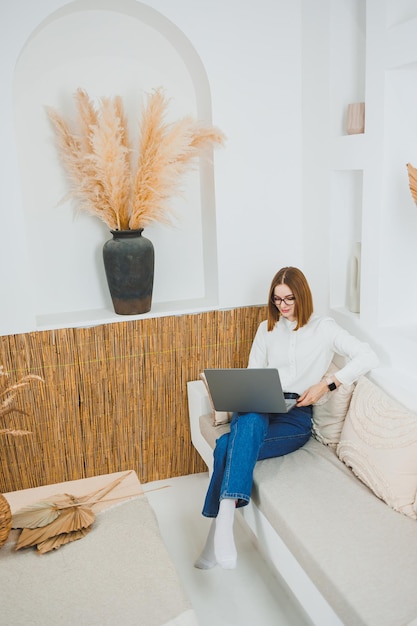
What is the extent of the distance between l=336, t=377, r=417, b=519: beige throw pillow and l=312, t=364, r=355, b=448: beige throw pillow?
6 centimetres

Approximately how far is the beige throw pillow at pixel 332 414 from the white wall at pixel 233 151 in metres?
0.78

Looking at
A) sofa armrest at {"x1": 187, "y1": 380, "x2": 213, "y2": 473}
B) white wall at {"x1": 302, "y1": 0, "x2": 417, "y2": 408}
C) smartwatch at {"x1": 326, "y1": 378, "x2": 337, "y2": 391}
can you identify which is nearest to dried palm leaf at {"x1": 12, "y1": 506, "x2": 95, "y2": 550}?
sofa armrest at {"x1": 187, "y1": 380, "x2": 213, "y2": 473}

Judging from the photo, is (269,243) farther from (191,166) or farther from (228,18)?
(228,18)

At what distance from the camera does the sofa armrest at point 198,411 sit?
293 centimetres

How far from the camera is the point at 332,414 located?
8.55 ft

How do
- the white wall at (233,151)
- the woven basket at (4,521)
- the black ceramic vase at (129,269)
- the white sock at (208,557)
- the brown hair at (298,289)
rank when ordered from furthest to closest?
the black ceramic vase at (129,269)
the white wall at (233,151)
the brown hair at (298,289)
the white sock at (208,557)
the woven basket at (4,521)

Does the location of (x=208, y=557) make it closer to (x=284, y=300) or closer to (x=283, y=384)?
(x=283, y=384)

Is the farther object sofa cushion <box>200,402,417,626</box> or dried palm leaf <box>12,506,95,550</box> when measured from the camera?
dried palm leaf <box>12,506,95,550</box>

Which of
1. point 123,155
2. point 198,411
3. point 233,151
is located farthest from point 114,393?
point 233,151

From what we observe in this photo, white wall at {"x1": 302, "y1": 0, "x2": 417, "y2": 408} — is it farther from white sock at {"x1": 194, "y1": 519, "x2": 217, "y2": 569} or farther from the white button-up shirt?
Answer: white sock at {"x1": 194, "y1": 519, "x2": 217, "y2": 569}

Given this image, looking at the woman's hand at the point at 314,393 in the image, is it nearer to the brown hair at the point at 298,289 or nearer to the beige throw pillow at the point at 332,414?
the beige throw pillow at the point at 332,414

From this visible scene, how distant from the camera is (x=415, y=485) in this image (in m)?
2.11

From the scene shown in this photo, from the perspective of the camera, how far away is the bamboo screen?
2.94 meters

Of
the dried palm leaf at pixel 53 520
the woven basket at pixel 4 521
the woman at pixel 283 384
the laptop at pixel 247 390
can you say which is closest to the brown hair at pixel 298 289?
the woman at pixel 283 384
